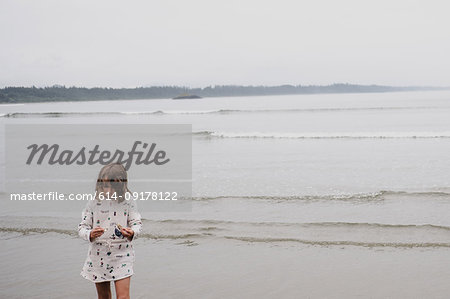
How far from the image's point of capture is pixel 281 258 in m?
6.63

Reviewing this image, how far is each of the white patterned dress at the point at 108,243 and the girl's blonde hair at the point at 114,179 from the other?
0.11 m

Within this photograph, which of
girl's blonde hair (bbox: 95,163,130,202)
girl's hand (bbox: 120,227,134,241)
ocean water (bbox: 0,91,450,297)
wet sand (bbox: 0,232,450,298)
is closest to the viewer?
girl's hand (bbox: 120,227,134,241)

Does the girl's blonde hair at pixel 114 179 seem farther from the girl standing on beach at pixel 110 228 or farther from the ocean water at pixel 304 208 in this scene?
the ocean water at pixel 304 208

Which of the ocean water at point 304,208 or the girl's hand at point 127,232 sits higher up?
the girl's hand at point 127,232

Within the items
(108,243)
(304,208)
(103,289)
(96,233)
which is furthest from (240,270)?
(304,208)

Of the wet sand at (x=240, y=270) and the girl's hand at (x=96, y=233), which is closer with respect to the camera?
the girl's hand at (x=96, y=233)

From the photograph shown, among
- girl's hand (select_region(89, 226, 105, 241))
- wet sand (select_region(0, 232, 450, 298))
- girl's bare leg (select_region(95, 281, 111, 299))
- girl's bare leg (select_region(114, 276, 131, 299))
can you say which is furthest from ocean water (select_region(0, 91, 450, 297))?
girl's hand (select_region(89, 226, 105, 241))

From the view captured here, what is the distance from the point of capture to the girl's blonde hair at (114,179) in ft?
12.8

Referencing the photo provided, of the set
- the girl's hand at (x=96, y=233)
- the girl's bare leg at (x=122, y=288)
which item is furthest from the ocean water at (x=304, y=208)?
the girl's hand at (x=96, y=233)

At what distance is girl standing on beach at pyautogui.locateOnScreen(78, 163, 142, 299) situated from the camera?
154 inches

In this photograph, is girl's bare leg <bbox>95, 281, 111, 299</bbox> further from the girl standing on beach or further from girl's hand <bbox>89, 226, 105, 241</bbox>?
girl's hand <bbox>89, 226, 105, 241</bbox>

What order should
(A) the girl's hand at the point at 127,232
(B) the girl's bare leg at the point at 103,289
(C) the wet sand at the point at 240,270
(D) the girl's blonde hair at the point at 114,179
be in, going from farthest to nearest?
(C) the wet sand at the point at 240,270, (B) the girl's bare leg at the point at 103,289, (D) the girl's blonde hair at the point at 114,179, (A) the girl's hand at the point at 127,232

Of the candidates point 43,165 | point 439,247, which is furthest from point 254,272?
point 43,165

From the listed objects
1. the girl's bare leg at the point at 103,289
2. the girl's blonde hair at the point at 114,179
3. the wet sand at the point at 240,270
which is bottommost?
the wet sand at the point at 240,270
